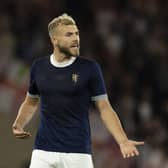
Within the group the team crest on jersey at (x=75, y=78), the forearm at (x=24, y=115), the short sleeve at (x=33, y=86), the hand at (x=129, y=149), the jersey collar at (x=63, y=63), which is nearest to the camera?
the hand at (x=129, y=149)

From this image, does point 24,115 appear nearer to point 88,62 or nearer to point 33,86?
point 33,86

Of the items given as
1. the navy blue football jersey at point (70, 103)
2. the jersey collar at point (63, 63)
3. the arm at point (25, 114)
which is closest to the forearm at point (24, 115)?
the arm at point (25, 114)

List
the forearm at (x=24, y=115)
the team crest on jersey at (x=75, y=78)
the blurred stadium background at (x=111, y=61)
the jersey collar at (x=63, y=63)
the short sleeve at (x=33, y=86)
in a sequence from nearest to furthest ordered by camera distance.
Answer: the team crest on jersey at (x=75, y=78) → the jersey collar at (x=63, y=63) → the short sleeve at (x=33, y=86) → the forearm at (x=24, y=115) → the blurred stadium background at (x=111, y=61)

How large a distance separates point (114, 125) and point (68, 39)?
2.19 ft

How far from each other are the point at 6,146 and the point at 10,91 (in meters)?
0.69

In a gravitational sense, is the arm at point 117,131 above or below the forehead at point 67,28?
below

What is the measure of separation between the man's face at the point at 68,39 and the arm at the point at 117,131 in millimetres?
386

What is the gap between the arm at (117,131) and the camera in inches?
225

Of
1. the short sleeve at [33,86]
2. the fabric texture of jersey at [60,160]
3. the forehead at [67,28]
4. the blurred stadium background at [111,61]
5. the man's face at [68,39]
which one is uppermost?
the forehead at [67,28]

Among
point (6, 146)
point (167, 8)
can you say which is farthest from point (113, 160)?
point (167, 8)

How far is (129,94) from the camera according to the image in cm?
1115

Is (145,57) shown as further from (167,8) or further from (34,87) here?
(34,87)

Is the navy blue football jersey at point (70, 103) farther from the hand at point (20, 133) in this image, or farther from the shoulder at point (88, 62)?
the hand at point (20, 133)

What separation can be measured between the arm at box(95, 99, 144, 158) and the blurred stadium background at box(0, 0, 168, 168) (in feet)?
12.7
